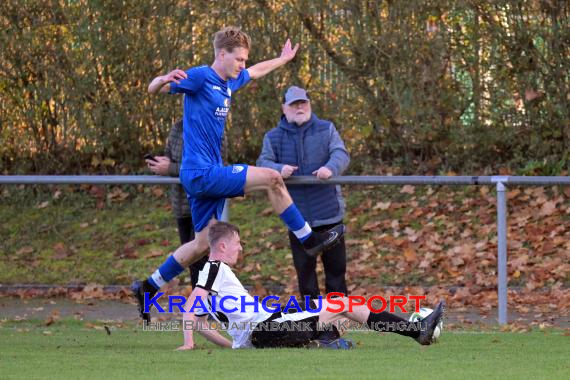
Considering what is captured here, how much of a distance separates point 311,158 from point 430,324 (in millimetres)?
1951

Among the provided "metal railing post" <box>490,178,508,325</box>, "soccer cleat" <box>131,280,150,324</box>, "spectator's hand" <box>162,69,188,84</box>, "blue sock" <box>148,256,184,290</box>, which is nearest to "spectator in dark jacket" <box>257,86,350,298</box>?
"blue sock" <box>148,256,184,290</box>

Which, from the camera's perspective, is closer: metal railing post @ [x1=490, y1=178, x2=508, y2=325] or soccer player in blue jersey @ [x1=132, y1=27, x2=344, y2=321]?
soccer player in blue jersey @ [x1=132, y1=27, x2=344, y2=321]

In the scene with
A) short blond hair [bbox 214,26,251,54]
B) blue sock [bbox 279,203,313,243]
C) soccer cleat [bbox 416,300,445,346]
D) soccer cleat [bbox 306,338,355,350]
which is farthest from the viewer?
short blond hair [bbox 214,26,251,54]

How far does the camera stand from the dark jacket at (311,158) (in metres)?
10.3

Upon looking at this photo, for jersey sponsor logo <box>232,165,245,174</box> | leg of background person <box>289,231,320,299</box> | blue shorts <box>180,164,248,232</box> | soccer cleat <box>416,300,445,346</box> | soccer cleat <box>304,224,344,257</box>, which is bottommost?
soccer cleat <box>416,300,445,346</box>

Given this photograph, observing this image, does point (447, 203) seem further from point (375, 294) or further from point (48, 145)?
point (48, 145)

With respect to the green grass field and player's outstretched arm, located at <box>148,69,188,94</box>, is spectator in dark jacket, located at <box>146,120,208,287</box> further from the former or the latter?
player's outstretched arm, located at <box>148,69,188,94</box>

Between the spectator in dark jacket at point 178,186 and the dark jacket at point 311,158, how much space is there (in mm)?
979

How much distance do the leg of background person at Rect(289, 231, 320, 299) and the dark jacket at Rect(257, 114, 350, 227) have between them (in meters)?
0.23

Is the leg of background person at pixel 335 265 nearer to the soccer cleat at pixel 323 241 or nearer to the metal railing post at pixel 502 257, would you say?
the soccer cleat at pixel 323 241

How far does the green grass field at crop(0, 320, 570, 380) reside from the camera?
7.69 m

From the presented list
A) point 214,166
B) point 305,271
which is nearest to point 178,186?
point 214,166

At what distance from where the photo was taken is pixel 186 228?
454 inches

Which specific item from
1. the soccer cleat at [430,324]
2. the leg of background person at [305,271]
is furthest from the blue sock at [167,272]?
the soccer cleat at [430,324]
